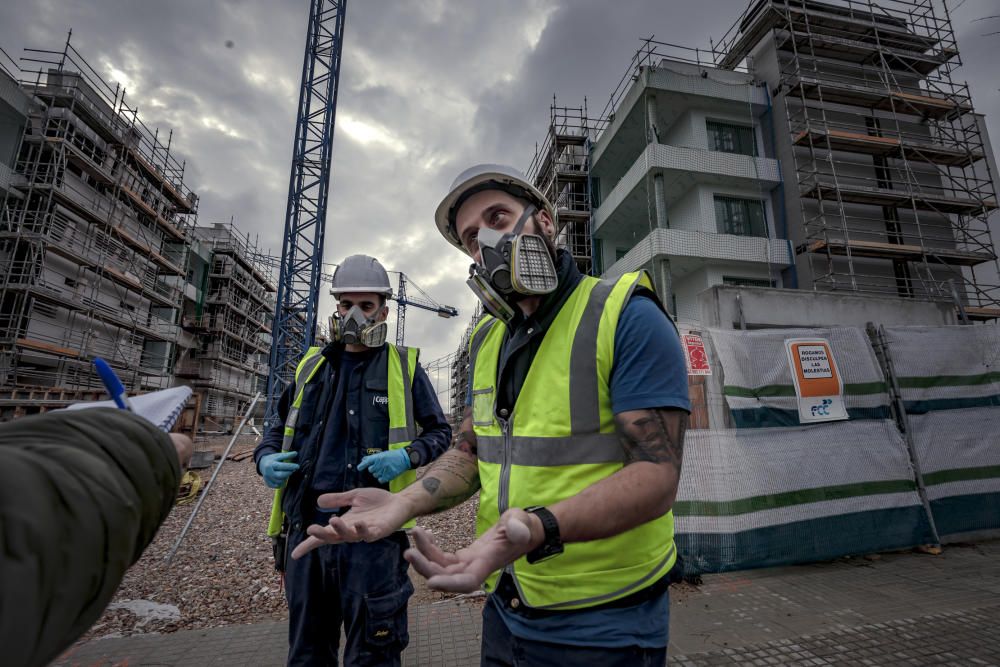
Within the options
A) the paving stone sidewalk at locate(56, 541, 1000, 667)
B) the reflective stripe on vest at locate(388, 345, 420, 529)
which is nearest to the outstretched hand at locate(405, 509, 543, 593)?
the reflective stripe on vest at locate(388, 345, 420, 529)

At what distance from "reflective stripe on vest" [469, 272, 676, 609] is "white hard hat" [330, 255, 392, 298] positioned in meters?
1.95

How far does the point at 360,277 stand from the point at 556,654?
2.57 metres

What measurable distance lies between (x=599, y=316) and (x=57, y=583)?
1217mm

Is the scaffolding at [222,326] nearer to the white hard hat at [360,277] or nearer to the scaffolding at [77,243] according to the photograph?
the scaffolding at [77,243]

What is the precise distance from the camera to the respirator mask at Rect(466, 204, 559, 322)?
1.52 meters

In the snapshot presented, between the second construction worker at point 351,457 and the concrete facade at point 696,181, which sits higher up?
the concrete facade at point 696,181

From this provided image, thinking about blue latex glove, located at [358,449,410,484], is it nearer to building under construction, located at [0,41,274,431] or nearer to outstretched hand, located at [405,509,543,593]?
outstretched hand, located at [405,509,543,593]

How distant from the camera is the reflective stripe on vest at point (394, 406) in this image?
2643mm

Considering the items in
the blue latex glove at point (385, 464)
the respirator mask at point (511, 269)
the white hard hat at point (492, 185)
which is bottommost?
the blue latex glove at point (385, 464)

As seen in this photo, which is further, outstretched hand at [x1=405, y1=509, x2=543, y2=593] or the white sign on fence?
the white sign on fence

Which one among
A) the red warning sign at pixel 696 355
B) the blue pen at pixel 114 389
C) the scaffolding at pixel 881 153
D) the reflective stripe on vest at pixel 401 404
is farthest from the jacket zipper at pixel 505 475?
the scaffolding at pixel 881 153

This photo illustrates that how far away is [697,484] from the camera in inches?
175

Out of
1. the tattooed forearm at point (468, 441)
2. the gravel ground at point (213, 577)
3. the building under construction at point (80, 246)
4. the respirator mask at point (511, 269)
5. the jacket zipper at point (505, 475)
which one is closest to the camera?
the jacket zipper at point (505, 475)

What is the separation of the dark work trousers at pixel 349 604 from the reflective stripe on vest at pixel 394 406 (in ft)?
1.20
